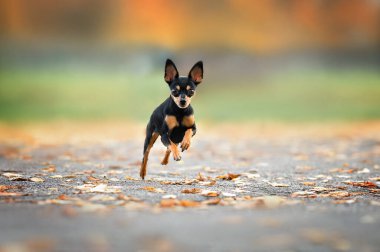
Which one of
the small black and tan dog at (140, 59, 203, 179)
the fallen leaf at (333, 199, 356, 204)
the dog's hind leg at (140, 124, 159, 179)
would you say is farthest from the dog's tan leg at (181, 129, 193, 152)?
the fallen leaf at (333, 199, 356, 204)

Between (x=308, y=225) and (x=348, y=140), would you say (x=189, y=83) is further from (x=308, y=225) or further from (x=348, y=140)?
(x=348, y=140)

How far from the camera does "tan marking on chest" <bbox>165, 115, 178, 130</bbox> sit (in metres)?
7.02

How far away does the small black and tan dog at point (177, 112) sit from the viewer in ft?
22.9

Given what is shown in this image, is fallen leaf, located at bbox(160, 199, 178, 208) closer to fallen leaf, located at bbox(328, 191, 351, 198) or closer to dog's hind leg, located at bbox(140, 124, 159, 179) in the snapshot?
fallen leaf, located at bbox(328, 191, 351, 198)

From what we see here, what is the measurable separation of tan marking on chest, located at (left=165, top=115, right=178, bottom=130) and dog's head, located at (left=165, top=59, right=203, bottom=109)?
19 centimetres

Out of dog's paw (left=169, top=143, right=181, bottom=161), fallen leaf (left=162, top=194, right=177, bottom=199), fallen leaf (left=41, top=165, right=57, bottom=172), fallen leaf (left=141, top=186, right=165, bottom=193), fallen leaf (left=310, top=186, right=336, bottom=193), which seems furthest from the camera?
fallen leaf (left=41, top=165, right=57, bottom=172)

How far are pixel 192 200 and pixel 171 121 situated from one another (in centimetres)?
150

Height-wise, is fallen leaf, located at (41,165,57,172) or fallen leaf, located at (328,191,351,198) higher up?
fallen leaf, located at (41,165,57,172)

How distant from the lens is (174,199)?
19.0 feet

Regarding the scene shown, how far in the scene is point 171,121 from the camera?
7.03 m

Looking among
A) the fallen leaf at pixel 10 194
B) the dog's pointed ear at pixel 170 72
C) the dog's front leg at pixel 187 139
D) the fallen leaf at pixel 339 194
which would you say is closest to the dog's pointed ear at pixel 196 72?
the dog's pointed ear at pixel 170 72

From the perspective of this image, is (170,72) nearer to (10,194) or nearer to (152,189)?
(152,189)

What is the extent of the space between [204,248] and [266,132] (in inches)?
543

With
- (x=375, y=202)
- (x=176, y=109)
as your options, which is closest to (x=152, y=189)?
(x=176, y=109)
